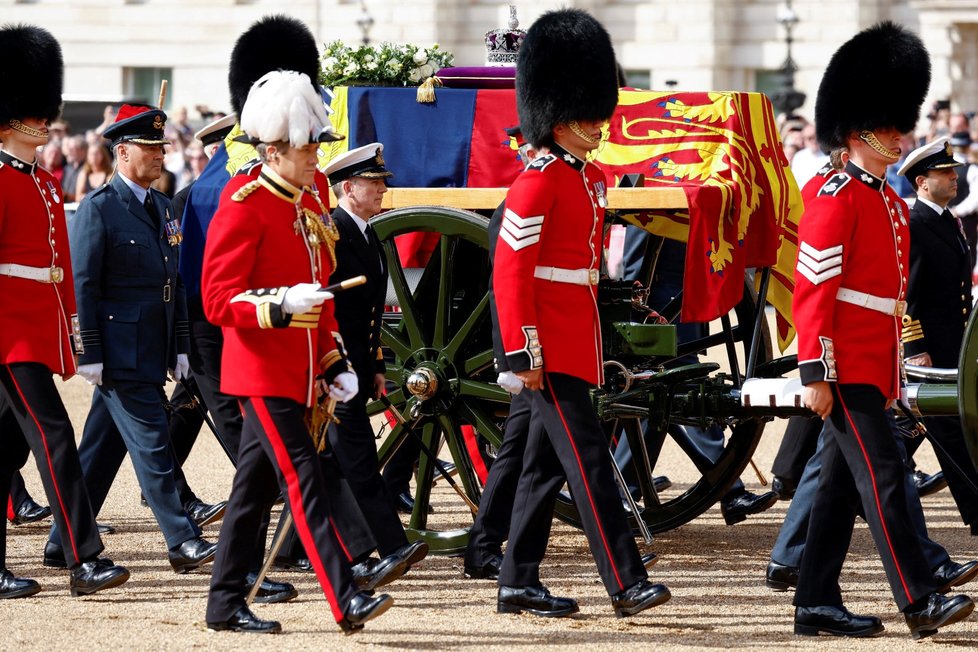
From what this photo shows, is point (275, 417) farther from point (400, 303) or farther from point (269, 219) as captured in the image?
point (400, 303)

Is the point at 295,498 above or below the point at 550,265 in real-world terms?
below

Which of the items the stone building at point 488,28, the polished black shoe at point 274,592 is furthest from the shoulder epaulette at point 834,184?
the stone building at point 488,28

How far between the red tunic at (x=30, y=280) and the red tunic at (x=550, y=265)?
1.32m

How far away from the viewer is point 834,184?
4.90 m

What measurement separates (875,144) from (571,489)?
1.21 meters

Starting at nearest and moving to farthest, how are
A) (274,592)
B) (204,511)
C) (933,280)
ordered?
(274,592), (933,280), (204,511)

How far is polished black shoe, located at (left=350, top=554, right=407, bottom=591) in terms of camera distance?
206 inches

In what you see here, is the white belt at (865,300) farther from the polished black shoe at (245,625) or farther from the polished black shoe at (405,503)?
the polished black shoe at (405,503)

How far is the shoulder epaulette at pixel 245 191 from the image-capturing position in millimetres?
4778

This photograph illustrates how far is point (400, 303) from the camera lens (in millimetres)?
6062

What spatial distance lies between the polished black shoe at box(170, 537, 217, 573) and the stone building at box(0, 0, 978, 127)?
19700 millimetres

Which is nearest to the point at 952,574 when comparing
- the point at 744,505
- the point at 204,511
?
the point at 744,505

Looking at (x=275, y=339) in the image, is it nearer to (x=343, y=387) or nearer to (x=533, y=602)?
→ (x=343, y=387)

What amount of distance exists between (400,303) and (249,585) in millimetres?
1116
